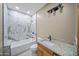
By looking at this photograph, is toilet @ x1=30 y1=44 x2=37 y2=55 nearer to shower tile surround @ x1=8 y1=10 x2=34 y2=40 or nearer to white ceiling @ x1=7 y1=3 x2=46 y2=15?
shower tile surround @ x1=8 y1=10 x2=34 y2=40

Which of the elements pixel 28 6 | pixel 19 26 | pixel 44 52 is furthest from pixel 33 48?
pixel 28 6

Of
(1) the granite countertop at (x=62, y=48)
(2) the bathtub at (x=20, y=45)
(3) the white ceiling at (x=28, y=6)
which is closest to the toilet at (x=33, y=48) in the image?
(2) the bathtub at (x=20, y=45)

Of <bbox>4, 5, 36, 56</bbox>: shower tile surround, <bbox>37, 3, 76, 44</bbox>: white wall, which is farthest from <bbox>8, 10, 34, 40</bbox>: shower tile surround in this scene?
<bbox>37, 3, 76, 44</bbox>: white wall

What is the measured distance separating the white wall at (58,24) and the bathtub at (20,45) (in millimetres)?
120

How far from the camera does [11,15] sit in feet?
3.80

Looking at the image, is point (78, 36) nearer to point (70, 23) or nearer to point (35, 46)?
point (70, 23)

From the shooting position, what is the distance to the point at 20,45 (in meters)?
1.19

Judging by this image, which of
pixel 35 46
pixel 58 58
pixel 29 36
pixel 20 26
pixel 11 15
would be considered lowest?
pixel 58 58

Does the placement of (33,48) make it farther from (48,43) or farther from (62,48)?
(62,48)

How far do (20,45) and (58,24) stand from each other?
0.46 m

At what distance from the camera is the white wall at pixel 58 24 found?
45.9 inches

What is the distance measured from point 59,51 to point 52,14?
39 cm

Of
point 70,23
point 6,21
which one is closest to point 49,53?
point 70,23

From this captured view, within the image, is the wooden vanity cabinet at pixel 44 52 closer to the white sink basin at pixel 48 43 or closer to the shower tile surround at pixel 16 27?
the white sink basin at pixel 48 43
